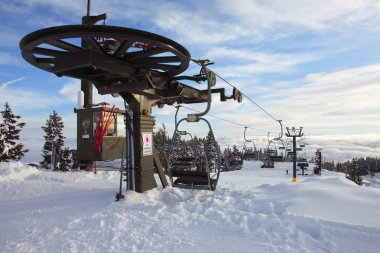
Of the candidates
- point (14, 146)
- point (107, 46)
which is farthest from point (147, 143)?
point (14, 146)

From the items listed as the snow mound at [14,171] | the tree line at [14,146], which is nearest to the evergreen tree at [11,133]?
the tree line at [14,146]

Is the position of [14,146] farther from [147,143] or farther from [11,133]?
[147,143]

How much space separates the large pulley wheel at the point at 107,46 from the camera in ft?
16.0

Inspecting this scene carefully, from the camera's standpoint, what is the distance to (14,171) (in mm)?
11727

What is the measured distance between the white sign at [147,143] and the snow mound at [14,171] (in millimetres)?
5739

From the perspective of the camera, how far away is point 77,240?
16.5 ft

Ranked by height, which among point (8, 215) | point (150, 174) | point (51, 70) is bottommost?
point (8, 215)

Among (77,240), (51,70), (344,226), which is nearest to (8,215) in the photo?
(77,240)

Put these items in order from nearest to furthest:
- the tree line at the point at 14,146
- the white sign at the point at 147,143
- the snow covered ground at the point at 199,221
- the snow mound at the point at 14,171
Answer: the snow covered ground at the point at 199,221 < the white sign at the point at 147,143 < the snow mound at the point at 14,171 < the tree line at the point at 14,146

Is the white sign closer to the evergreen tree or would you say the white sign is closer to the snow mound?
the snow mound

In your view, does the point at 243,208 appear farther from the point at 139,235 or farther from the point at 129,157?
the point at 129,157

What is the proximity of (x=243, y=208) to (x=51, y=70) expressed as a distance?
5.20 metres

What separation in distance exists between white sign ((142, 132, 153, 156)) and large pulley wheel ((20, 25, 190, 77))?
1838 millimetres

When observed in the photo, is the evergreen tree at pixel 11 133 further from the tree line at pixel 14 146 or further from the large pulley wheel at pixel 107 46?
the large pulley wheel at pixel 107 46
